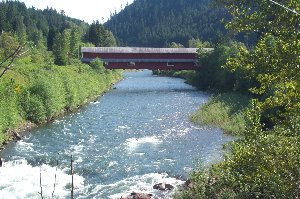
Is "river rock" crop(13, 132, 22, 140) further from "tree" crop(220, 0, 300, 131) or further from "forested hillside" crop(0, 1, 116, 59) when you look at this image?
"forested hillside" crop(0, 1, 116, 59)

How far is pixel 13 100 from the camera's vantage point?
31.9 m

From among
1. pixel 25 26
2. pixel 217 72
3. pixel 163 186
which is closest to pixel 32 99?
pixel 163 186

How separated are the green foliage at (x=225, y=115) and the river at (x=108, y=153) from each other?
1248 millimetres

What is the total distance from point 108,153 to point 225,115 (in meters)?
14.1

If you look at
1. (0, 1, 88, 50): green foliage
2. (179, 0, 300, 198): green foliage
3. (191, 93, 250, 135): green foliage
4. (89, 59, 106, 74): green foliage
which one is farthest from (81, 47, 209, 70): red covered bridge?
(179, 0, 300, 198): green foliage

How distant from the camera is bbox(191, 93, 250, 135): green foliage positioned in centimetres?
3095

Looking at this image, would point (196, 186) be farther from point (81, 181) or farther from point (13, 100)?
point (13, 100)

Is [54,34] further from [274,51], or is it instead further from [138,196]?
[274,51]

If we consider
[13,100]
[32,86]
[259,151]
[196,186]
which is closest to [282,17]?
[259,151]

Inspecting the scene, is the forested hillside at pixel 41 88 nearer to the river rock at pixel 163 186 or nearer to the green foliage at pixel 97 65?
the green foliage at pixel 97 65

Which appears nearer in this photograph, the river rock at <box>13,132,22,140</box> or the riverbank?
the river rock at <box>13,132,22,140</box>

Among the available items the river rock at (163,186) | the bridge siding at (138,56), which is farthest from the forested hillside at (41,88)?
the river rock at (163,186)

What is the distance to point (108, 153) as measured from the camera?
25.1 m

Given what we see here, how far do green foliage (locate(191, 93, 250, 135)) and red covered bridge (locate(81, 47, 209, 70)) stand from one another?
32.0m
